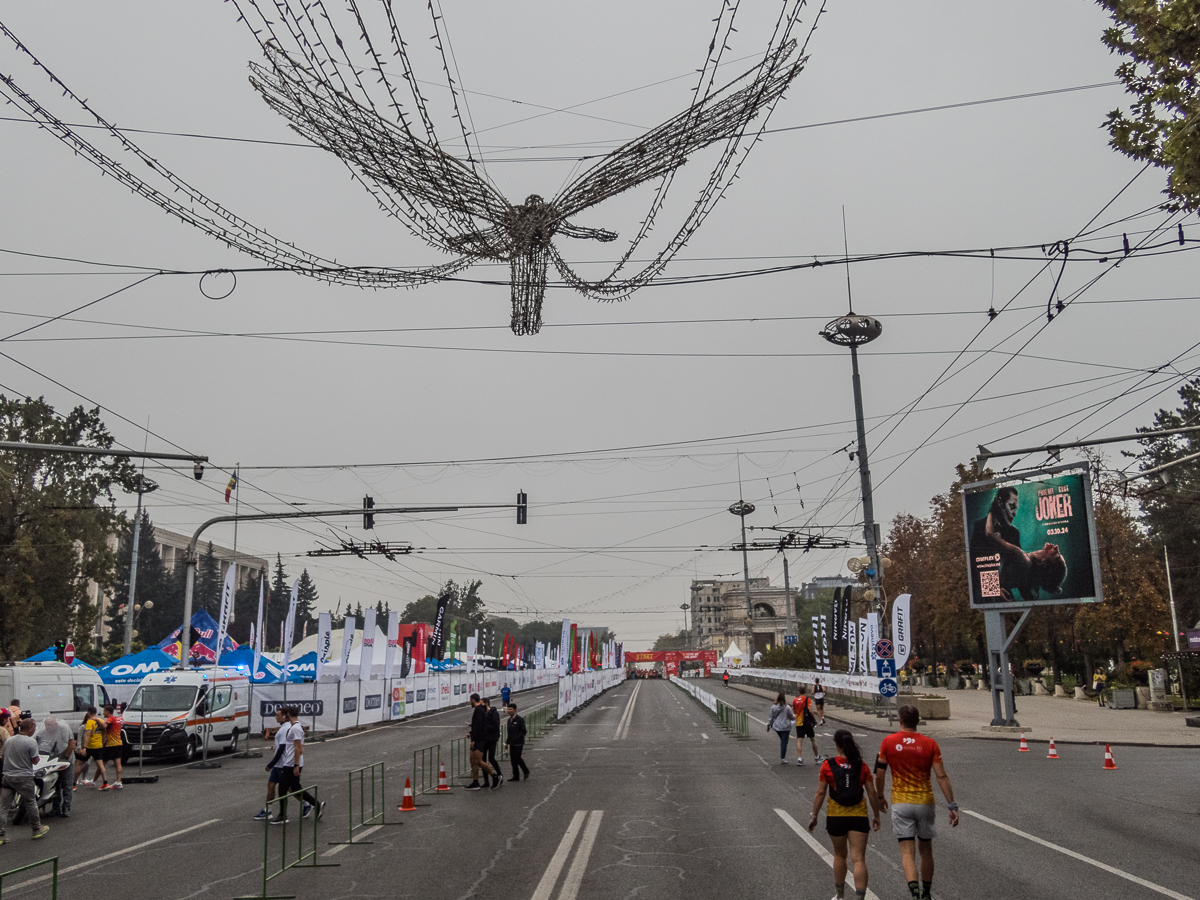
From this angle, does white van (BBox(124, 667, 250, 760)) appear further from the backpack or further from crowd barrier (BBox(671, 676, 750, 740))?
the backpack

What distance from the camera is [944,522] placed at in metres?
57.1

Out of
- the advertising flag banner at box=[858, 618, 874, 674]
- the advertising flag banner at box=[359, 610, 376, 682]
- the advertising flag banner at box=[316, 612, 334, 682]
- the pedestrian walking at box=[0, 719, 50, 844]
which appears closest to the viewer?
the pedestrian walking at box=[0, 719, 50, 844]

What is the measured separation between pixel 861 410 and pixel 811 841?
74.8 ft

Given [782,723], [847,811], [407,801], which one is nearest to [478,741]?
[407,801]

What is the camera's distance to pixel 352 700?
112 feet

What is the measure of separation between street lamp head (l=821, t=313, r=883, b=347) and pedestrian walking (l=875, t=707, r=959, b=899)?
26104 mm

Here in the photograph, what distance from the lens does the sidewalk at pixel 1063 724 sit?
84.4ft

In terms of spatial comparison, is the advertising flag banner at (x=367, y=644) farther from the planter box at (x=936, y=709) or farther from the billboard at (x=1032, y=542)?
the billboard at (x=1032, y=542)

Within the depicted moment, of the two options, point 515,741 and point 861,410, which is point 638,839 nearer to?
point 515,741

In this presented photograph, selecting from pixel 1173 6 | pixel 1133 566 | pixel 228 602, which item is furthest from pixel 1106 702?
pixel 1173 6

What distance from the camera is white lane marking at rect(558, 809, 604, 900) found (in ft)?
28.5

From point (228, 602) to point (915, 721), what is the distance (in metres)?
32.7

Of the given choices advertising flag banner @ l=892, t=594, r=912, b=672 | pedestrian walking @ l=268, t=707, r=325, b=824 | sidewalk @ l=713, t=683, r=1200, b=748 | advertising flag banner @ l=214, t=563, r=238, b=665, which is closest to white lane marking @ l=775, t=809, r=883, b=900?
pedestrian walking @ l=268, t=707, r=325, b=824

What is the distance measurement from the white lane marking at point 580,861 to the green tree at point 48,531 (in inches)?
1417
